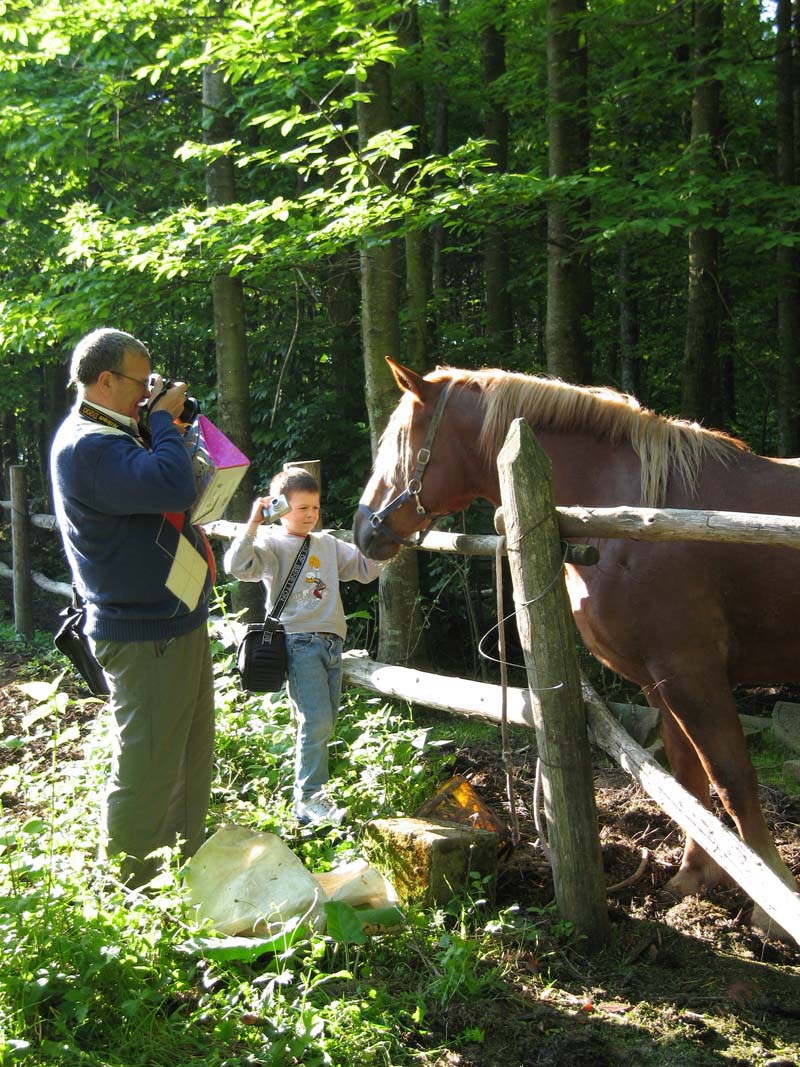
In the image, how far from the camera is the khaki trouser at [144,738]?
2.97 meters

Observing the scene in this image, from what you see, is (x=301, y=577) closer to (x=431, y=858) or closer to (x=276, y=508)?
(x=276, y=508)

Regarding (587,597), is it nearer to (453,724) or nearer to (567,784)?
(567,784)

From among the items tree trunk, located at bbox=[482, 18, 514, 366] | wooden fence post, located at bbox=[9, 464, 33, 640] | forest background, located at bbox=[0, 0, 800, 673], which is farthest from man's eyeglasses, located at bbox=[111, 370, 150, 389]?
wooden fence post, located at bbox=[9, 464, 33, 640]

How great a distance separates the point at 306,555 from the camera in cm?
419

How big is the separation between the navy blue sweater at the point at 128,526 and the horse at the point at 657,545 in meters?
1.02

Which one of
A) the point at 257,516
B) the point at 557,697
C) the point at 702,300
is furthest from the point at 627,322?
the point at 557,697

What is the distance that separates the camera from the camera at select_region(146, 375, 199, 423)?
3.09m

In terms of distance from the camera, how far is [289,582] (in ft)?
13.6

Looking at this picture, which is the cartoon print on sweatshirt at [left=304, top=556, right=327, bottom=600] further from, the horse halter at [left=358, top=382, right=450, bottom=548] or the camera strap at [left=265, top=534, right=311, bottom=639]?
the horse halter at [left=358, top=382, right=450, bottom=548]

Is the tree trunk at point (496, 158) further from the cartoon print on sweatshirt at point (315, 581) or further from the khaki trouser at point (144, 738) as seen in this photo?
the khaki trouser at point (144, 738)

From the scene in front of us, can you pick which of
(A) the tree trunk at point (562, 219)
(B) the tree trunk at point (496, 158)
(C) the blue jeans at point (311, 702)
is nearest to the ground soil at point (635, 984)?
(C) the blue jeans at point (311, 702)

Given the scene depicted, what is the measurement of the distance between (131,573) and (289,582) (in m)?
1.23

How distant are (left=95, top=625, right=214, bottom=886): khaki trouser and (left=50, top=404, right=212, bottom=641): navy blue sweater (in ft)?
0.24

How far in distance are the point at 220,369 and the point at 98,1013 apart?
20.2ft
